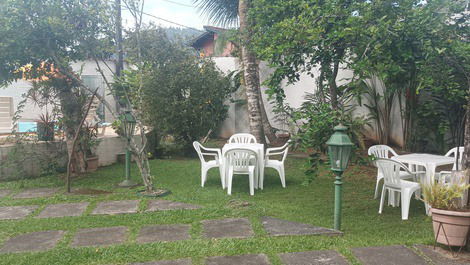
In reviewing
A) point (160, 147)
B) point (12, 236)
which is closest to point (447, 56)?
point (12, 236)

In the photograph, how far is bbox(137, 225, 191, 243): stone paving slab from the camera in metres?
3.88

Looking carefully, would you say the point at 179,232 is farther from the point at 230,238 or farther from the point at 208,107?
the point at 208,107

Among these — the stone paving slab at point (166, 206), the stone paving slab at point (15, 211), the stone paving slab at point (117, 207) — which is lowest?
the stone paving slab at point (15, 211)

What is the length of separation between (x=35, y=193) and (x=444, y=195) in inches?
214

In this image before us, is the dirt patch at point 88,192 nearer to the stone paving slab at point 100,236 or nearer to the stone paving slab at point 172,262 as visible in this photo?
the stone paving slab at point 100,236

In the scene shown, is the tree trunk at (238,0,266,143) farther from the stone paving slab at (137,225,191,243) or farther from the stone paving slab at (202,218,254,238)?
the stone paving slab at (137,225,191,243)

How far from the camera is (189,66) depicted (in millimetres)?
9469

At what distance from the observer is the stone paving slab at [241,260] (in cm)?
328

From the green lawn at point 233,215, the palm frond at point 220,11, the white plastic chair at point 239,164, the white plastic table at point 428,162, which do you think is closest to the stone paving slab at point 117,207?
the green lawn at point 233,215

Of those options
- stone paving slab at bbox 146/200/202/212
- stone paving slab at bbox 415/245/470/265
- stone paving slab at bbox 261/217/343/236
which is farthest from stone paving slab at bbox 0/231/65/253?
stone paving slab at bbox 415/245/470/265

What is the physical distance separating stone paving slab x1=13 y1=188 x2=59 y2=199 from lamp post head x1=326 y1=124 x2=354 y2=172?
4177mm

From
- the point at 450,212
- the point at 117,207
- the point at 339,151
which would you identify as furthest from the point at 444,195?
A: the point at 117,207

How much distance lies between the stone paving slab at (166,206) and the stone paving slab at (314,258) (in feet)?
6.10

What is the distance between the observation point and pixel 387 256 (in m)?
3.40
